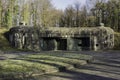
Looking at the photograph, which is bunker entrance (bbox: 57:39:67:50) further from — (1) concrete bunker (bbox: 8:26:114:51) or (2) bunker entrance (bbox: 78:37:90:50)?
(2) bunker entrance (bbox: 78:37:90:50)

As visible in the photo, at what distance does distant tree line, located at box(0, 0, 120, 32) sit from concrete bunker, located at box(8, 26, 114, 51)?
56.5ft

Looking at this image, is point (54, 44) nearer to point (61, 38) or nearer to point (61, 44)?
point (61, 44)

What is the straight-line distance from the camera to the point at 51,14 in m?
72.2

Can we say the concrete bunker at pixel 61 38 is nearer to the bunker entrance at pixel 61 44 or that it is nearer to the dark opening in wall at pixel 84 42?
the dark opening in wall at pixel 84 42

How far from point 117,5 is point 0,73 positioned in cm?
5842

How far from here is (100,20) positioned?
69.8 meters

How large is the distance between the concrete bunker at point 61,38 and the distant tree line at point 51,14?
17.2 meters

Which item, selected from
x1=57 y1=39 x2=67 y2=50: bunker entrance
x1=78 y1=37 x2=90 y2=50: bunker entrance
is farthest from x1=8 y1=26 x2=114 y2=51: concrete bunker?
x1=57 y1=39 x2=67 y2=50: bunker entrance

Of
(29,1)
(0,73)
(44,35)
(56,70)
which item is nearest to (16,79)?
(0,73)

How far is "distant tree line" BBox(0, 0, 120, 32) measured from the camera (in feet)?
204

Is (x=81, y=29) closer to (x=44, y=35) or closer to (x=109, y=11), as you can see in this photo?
(x=44, y=35)

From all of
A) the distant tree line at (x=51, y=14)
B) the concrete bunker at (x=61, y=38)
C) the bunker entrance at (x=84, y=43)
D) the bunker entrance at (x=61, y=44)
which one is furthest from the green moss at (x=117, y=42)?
the distant tree line at (x=51, y=14)

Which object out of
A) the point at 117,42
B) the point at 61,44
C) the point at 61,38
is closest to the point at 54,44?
the point at 61,44

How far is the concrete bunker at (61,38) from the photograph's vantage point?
4259cm
